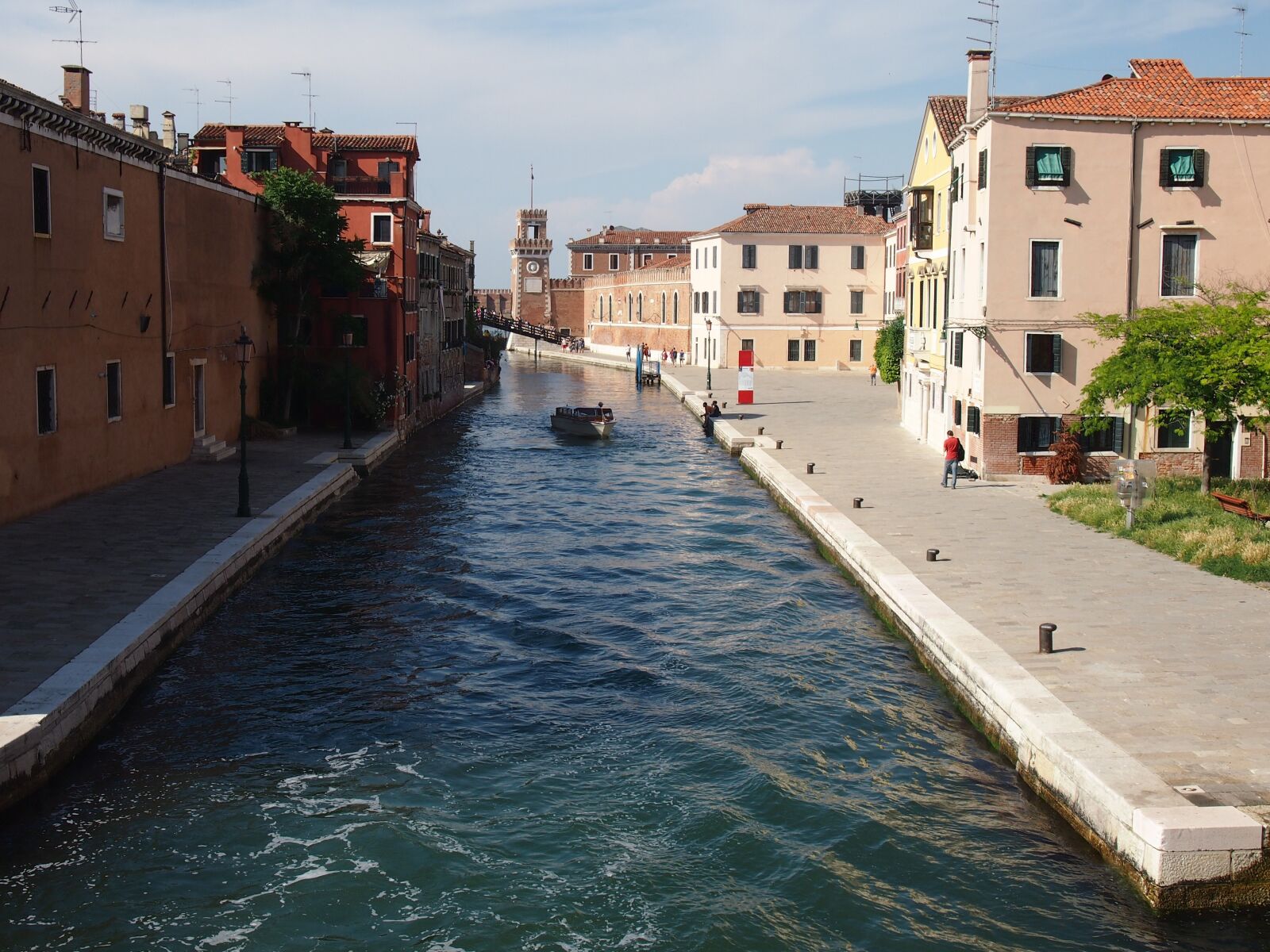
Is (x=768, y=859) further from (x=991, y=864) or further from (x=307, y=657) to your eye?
(x=307, y=657)

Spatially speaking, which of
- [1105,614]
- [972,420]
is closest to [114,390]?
[972,420]

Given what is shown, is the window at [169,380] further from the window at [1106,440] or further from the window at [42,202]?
the window at [1106,440]

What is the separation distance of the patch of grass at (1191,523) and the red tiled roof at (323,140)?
31937 mm

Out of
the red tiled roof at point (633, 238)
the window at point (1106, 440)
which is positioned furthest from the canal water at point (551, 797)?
the red tiled roof at point (633, 238)

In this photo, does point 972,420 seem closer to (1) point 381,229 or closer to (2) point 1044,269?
(2) point 1044,269

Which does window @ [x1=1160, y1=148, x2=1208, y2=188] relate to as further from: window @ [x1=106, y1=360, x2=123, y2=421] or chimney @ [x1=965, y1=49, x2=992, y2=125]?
window @ [x1=106, y1=360, x2=123, y2=421]

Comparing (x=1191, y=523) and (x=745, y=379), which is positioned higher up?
(x=745, y=379)

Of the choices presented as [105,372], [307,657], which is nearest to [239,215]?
[105,372]

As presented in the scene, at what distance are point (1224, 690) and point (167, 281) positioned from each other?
910 inches

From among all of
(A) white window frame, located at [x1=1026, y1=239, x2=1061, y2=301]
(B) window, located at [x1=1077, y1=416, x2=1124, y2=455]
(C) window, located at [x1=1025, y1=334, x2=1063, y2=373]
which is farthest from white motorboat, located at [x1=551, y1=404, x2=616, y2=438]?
(B) window, located at [x1=1077, y1=416, x2=1124, y2=455]

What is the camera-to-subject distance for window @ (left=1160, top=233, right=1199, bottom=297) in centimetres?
2795

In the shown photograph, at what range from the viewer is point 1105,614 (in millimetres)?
16172

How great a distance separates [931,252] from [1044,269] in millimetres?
6592

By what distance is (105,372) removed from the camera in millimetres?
24781
